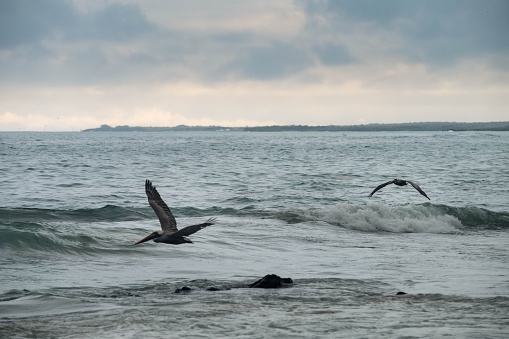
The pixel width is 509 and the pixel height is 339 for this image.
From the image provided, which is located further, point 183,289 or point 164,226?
point 164,226

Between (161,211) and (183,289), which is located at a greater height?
(161,211)

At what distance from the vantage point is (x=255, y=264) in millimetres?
16422

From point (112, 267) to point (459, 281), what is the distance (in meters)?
6.58

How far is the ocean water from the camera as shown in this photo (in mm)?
10141

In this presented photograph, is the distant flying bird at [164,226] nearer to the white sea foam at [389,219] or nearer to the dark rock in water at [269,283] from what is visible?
the dark rock in water at [269,283]

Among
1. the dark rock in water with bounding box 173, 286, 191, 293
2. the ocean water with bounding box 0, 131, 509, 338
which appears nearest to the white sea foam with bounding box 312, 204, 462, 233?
the ocean water with bounding box 0, 131, 509, 338

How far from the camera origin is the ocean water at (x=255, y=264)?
10141mm

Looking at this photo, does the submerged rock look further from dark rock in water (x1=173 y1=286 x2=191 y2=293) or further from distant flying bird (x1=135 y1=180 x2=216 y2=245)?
distant flying bird (x1=135 y1=180 x2=216 y2=245)

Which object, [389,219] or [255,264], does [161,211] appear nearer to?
[255,264]

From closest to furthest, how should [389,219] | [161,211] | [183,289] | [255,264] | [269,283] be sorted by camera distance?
[183,289] < [269,283] < [161,211] < [255,264] < [389,219]

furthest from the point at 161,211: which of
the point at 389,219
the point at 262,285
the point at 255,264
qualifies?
the point at 389,219

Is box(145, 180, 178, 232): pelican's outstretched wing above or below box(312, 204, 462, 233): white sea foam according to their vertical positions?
above

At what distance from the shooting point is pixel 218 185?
36781 mm

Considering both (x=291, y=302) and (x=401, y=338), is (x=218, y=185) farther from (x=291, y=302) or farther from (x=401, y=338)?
(x=401, y=338)
